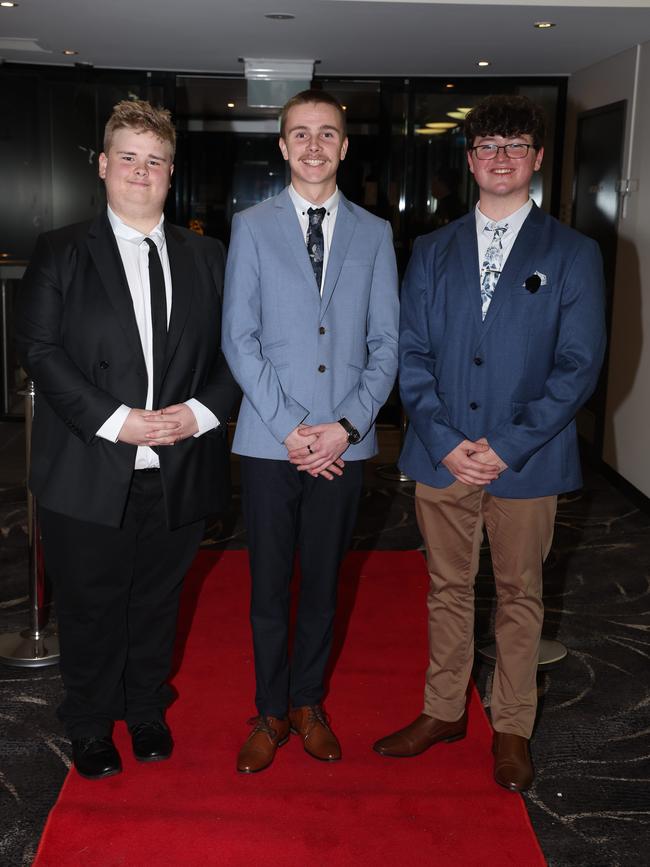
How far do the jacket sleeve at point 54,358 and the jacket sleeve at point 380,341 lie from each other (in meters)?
0.69

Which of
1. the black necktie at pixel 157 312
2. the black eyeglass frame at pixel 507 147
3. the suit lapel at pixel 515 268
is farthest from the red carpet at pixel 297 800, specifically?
the black eyeglass frame at pixel 507 147

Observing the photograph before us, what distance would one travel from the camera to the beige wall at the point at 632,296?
623cm

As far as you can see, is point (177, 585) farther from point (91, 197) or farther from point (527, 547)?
point (91, 197)

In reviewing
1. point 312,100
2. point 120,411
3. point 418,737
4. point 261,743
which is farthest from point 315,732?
point 312,100

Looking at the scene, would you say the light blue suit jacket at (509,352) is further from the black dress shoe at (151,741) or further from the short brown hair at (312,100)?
the black dress shoe at (151,741)

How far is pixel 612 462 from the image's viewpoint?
6793 millimetres

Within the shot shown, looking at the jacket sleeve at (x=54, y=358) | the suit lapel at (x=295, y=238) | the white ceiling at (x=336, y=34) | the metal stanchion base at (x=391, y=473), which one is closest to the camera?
the jacket sleeve at (x=54, y=358)

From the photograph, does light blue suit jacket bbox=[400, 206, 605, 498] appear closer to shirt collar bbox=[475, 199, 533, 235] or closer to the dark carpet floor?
shirt collar bbox=[475, 199, 533, 235]

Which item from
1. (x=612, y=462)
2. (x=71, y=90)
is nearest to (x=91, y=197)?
(x=71, y=90)

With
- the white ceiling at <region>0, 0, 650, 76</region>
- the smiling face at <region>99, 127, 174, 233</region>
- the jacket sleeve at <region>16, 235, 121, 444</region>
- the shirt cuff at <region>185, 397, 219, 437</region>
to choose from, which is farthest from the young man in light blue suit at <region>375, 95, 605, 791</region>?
the white ceiling at <region>0, 0, 650, 76</region>

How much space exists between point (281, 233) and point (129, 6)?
10.9 ft

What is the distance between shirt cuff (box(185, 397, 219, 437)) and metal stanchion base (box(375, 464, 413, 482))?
378cm

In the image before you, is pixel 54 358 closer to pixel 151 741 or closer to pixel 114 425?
pixel 114 425

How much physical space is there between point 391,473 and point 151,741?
12.8 ft
